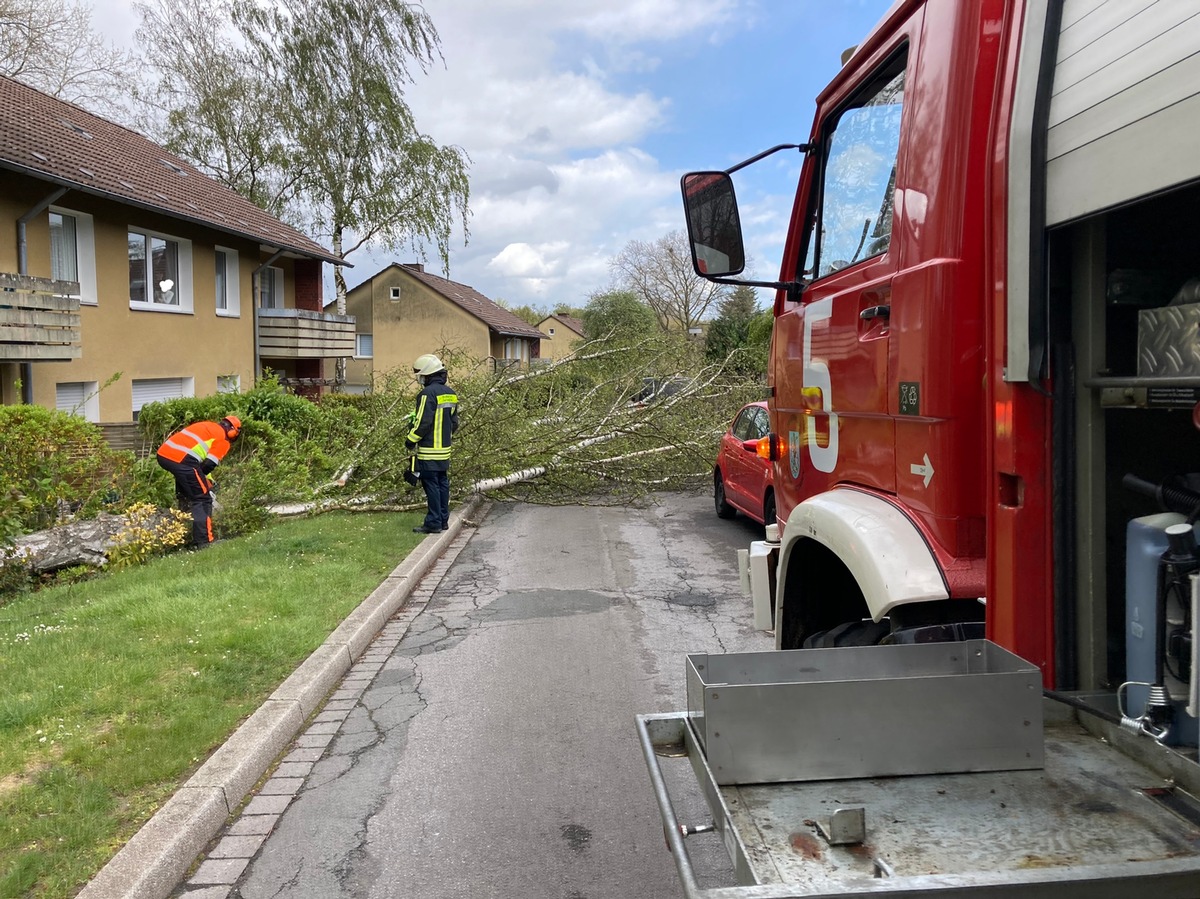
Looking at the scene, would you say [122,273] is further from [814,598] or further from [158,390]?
[814,598]

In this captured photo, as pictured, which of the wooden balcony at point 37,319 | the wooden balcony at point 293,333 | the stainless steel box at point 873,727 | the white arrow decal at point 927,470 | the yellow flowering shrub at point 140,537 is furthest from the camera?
the wooden balcony at point 293,333

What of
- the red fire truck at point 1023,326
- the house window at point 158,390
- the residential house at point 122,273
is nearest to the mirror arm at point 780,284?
the red fire truck at point 1023,326

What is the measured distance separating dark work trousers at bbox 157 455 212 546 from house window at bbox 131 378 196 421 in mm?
7776

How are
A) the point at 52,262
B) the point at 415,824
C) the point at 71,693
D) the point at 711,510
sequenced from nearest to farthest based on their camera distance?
1. the point at 415,824
2. the point at 71,693
3. the point at 711,510
4. the point at 52,262

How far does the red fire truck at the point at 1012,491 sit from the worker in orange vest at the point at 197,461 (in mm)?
8395

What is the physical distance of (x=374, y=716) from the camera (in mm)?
5230

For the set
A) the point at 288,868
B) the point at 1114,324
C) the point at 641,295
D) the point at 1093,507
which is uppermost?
the point at 641,295

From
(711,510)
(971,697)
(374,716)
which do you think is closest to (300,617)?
(374,716)

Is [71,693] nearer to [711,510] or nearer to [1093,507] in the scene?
[1093,507]

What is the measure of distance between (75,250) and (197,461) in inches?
331

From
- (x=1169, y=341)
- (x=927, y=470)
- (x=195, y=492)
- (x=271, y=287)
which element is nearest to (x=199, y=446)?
(x=195, y=492)

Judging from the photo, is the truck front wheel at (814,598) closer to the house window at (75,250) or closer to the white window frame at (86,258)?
the house window at (75,250)

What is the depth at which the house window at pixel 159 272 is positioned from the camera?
18.0 meters

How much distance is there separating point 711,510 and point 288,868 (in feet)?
33.5
